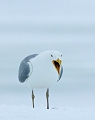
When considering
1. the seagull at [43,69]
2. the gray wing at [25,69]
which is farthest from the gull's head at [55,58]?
the gray wing at [25,69]

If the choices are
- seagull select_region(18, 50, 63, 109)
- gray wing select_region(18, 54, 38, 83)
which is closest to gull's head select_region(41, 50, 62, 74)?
seagull select_region(18, 50, 63, 109)

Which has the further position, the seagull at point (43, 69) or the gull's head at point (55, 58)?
the seagull at point (43, 69)

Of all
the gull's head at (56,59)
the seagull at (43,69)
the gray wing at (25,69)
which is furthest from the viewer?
the gray wing at (25,69)

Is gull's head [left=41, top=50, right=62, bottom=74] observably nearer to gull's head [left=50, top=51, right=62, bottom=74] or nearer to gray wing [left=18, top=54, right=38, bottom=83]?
gull's head [left=50, top=51, right=62, bottom=74]

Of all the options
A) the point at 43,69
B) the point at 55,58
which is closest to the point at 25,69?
the point at 43,69

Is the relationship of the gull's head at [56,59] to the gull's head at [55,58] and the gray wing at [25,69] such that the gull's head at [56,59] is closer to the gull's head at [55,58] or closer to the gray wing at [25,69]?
the gull's head at [55,58]

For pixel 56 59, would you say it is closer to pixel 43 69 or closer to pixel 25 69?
pixel 43 69

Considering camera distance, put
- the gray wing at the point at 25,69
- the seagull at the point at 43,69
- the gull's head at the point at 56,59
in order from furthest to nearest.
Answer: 1. the gray wing at the point at 25,69
2. the seagull at the point at 43,69
3. the gull's head at the point at 56,59

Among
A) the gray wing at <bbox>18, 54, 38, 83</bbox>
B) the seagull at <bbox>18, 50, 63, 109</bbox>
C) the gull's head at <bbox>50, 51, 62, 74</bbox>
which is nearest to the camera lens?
the gull's head at <bbox>50, 51, 62, 74</bbox>

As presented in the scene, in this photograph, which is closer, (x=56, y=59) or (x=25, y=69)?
(x=56, y=59)


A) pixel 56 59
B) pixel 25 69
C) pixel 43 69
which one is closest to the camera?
pixel 56 59

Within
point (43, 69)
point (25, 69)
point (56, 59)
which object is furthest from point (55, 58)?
point (25, 69)

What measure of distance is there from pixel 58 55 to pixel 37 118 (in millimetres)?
925

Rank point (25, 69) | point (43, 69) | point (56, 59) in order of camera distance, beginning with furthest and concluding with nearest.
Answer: point (25, 69) < point (43, 69) < point (56, 59)
